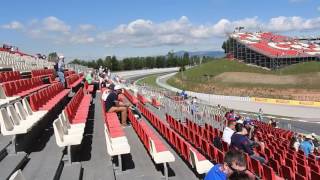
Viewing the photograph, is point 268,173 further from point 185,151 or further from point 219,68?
point 219,68

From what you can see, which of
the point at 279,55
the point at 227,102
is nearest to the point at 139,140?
the point at 227,102

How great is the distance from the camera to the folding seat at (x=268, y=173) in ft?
24.5

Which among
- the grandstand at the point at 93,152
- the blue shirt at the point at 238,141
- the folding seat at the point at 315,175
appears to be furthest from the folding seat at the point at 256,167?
the folding seat at the point at 315,175

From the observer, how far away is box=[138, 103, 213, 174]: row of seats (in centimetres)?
739

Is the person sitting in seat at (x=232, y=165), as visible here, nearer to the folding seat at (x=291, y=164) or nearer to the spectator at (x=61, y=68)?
the folding seat at (x=291, y=164)

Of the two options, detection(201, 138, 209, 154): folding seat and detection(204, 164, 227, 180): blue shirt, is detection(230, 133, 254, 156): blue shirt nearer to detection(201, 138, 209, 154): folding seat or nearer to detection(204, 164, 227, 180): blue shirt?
detection(201, 138, 209, 154): folding seat

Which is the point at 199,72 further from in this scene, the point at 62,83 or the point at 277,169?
the point at 277,169

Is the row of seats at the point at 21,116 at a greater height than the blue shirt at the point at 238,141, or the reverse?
the row of seats at the point at 21,116

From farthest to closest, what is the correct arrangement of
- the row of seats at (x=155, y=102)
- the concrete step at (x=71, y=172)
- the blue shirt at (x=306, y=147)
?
the row of seats at (x=155, y=102) → the blue shirt at (x=306, y=147) → the concrete step at (x=71, y=172)

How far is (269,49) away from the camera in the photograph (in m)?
99.5

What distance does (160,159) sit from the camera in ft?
25.0

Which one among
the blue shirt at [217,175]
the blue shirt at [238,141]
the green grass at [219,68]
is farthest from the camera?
the green grass at [219,68]

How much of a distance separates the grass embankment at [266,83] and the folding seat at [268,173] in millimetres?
54482

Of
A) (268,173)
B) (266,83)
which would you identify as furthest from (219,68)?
(268,173)
